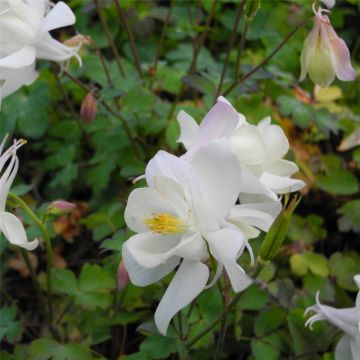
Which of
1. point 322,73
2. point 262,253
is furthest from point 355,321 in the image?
point 322,73

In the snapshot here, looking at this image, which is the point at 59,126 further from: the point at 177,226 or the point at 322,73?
the point at 177,226

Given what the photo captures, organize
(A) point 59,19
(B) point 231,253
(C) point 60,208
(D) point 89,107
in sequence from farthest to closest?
(D) point 89,107 < (A) point 59,19 < (C) point 60,208 < (B) point 231,253

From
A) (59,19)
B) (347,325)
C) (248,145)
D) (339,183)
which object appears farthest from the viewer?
(339,183)

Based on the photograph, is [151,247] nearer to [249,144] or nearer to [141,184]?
[249,144]

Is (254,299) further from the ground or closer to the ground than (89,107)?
closer to the ground

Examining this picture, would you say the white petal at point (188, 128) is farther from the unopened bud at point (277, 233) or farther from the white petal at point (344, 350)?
the white petal at point (344, 350)

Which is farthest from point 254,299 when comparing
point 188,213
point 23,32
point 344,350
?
point 23,32

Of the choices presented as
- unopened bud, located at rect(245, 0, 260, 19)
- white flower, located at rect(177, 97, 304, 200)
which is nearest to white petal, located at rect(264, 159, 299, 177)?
white flower, located at rect(177, 97, 304, 200)
